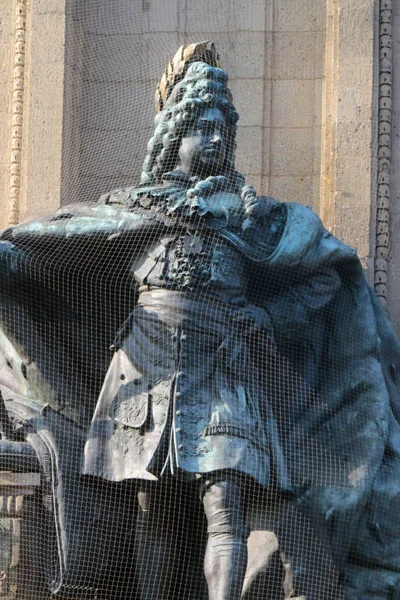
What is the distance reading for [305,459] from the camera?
953cm

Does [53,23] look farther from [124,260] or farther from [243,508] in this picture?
[243,508]

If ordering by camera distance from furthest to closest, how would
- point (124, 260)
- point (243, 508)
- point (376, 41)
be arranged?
point (376, 41) < point (124, 260) < point (243, 508)

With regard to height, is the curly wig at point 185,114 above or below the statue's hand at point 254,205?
above

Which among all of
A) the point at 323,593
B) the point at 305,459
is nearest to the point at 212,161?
the point at 305,459

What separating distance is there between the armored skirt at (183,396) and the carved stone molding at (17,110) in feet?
6.66

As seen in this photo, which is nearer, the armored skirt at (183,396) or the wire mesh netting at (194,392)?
the armored skirt at (183,396)

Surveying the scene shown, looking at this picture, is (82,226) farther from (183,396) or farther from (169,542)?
(169,542)

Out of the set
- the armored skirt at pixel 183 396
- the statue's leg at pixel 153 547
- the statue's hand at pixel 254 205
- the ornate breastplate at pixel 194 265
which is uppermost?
the statue's hand at pixel 254 205

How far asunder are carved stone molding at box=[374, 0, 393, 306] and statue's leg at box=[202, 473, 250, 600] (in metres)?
2.26

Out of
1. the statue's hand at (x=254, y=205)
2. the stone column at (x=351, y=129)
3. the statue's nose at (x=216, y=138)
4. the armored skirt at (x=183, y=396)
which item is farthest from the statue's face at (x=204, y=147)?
the stone column at (x=351, y=129)

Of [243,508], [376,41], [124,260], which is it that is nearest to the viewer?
[243,508]

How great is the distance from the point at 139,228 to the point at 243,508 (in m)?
1.52

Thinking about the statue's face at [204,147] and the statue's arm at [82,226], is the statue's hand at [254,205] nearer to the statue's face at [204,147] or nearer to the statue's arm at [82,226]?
the statue's face at [204,147]

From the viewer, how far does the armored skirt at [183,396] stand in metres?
9.10
